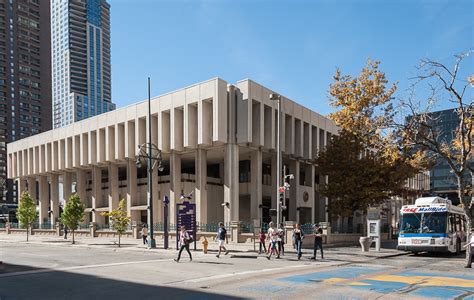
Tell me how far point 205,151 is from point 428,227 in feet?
64.4

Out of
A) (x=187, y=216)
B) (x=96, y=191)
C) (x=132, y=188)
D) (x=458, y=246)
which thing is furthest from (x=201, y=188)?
(x=458, y=246)

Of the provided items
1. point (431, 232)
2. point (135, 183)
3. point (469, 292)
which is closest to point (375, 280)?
point (469, 292)

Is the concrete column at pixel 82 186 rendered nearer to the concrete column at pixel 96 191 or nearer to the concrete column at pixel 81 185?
the concrete column at pixel 81 185

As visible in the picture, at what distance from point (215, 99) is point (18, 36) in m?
125

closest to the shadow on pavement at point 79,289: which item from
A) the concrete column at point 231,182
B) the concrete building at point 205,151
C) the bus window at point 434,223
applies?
the bus window at point 434,223

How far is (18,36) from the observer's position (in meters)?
134

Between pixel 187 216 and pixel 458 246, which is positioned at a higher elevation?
pixel 187 216

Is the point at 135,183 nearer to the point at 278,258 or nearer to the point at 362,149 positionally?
the point at 362,149

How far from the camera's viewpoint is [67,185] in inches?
2160

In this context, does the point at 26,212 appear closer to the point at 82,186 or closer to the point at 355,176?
the point at 82,186

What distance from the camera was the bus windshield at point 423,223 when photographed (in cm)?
2233

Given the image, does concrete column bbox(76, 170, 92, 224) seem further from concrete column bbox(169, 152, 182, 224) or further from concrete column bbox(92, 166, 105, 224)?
concrete column bbox(169, 152, 182, 224)

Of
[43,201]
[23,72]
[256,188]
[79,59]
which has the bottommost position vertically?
[43,201]

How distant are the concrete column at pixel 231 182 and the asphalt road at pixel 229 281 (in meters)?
15.5
